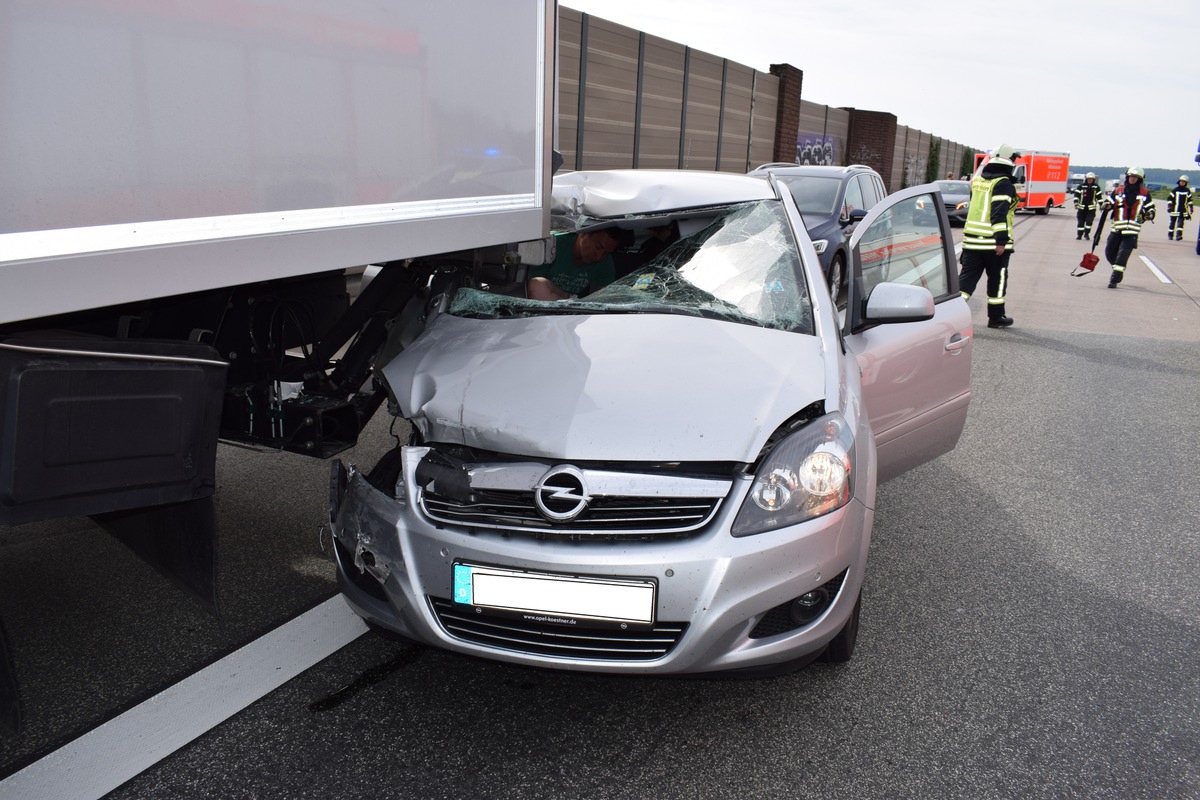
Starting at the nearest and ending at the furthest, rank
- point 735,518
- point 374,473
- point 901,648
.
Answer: point 735,518
point 374,473
point 901,648

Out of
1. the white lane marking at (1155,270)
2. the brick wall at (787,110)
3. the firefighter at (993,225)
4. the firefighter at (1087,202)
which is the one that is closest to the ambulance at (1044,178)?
the firefighter at (1087,202)

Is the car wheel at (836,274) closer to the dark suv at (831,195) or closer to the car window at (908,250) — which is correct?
the car window at (908,250)

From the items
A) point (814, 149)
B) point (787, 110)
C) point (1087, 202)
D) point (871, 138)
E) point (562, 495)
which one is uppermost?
point (787, 110)

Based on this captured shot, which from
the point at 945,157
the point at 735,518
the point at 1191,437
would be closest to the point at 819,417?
the point at 735,518

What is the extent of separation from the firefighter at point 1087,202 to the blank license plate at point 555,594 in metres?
29.7

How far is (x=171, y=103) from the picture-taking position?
208 centimetres

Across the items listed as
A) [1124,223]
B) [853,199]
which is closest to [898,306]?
[853,199]

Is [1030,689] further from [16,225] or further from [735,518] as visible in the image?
[16,225]

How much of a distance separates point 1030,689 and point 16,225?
3.00 metres

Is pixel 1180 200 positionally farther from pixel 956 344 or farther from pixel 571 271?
pixel 571 271

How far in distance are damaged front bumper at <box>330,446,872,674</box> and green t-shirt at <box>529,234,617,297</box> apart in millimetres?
2005

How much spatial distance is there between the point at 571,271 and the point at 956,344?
1.81 meters

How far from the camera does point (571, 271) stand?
463cm

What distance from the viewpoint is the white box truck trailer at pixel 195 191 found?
6.14ft
